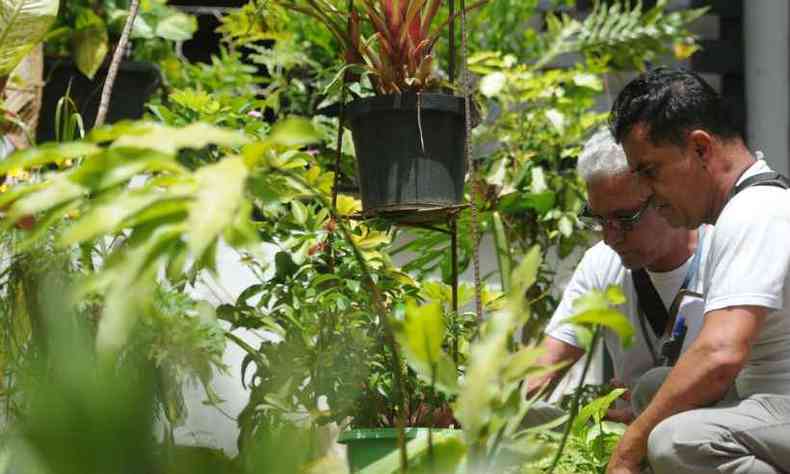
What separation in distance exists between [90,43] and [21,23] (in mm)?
1011

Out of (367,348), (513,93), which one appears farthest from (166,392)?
(513,93)

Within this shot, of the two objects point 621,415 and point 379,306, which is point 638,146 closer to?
point 621,415

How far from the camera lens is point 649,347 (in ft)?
10.7

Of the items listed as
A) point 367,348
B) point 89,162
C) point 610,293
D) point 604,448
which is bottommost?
point 604,448

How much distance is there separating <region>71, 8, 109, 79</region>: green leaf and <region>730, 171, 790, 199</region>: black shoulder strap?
2.37 meters

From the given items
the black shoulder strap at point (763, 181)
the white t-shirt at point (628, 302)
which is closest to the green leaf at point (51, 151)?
the black shoulder strap at point (763, 181)

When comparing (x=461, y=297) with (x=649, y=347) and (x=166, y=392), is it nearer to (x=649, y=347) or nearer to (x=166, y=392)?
(x=649, y=347)

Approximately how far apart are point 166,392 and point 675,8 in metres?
5.02

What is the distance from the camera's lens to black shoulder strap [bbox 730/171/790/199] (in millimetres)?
2549

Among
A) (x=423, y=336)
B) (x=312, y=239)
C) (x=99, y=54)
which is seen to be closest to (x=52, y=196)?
(x=423, y=336)

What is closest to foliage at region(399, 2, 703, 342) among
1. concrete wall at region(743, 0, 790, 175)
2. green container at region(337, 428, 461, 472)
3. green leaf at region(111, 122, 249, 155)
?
concrete wall at region(743, 0, 790, 175)

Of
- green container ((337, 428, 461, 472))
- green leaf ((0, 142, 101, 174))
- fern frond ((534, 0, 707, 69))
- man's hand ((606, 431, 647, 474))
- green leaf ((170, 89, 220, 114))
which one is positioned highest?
fern frond ((534, 0, 707, 69))

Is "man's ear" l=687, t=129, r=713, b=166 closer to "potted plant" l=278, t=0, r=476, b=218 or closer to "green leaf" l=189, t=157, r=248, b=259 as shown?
"potted plant" l=278, t=0, r=476, b=218

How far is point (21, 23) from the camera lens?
3.24m
